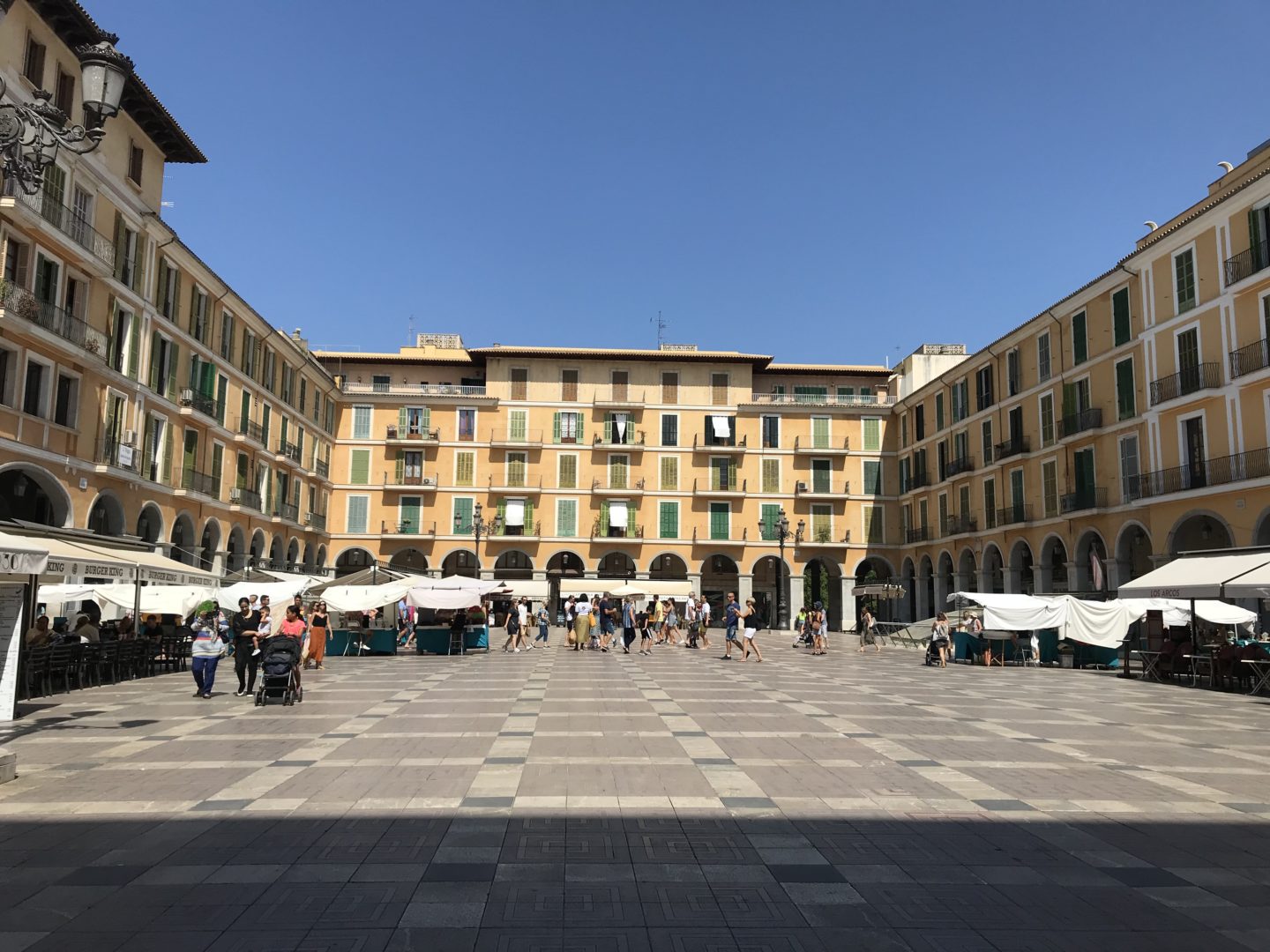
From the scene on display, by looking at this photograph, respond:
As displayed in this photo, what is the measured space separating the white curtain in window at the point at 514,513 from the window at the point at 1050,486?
25325 millimetres

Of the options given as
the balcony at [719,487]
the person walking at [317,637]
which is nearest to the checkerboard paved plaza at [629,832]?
the person walking at [317,637]

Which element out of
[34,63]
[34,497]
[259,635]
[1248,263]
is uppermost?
[34,63]

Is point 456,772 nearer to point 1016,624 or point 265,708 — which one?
point 265,708

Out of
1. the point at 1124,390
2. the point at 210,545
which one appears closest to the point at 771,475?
the point at 1124,390

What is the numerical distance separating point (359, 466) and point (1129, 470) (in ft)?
119

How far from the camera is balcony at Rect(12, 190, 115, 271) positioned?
21969 millimetres

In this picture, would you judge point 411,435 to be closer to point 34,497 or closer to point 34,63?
point 34,497

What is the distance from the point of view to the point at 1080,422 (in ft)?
108

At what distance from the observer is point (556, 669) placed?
790 inches

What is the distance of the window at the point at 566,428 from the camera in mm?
49594

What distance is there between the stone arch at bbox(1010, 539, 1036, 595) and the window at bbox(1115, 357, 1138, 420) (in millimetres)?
7824

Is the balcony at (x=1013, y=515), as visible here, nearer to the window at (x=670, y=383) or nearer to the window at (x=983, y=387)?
the window at (x=983, y=387)

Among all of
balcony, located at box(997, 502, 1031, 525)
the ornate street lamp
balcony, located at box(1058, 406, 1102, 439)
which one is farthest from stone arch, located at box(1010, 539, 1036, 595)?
the ornate street lamp

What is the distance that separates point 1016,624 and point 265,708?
60.2ft
